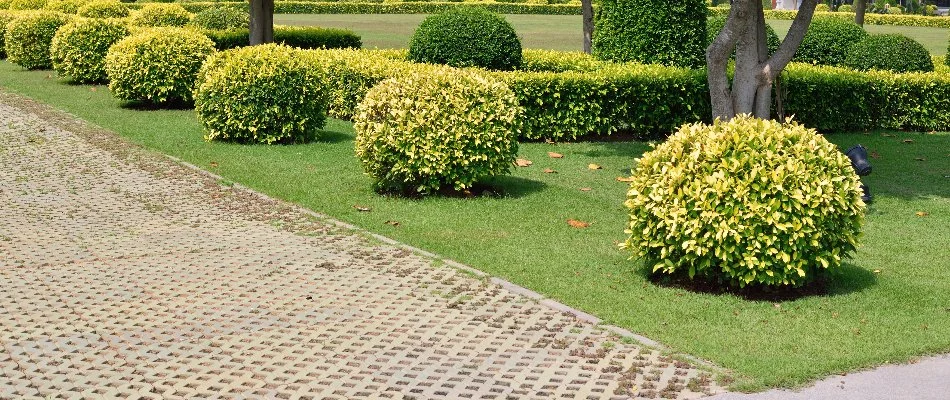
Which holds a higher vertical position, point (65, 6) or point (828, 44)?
point (65, 6)

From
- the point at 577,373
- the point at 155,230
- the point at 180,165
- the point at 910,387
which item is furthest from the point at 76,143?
the point at 910,387

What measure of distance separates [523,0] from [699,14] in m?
43.3

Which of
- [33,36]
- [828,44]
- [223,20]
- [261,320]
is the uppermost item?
[223,20]

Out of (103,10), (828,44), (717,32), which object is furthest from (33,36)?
(828,44)

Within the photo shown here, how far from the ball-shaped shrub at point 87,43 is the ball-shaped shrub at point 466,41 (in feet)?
21.5

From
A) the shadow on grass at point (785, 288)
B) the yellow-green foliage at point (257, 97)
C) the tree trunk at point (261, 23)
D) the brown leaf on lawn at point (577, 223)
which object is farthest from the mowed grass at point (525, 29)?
the shadow on grass at point (785, 288)

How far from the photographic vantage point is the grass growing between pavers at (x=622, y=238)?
6.69 metres

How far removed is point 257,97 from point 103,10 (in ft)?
50.9

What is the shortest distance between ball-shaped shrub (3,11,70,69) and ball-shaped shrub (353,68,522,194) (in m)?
14.7

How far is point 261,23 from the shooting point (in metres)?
20.9

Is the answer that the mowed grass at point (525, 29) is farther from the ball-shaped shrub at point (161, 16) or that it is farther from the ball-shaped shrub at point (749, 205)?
the ball-shaped shrub at point (749, 205)

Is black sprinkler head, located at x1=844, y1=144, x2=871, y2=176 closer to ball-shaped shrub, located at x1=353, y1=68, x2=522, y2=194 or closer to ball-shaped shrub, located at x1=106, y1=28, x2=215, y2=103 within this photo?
ball-shaped shrub, located at x1=353, y1=68, x2=522, y2=194

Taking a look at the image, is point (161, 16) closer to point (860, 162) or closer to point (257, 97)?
point (257, 97)

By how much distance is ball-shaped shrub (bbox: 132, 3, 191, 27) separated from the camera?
82.5 ft
